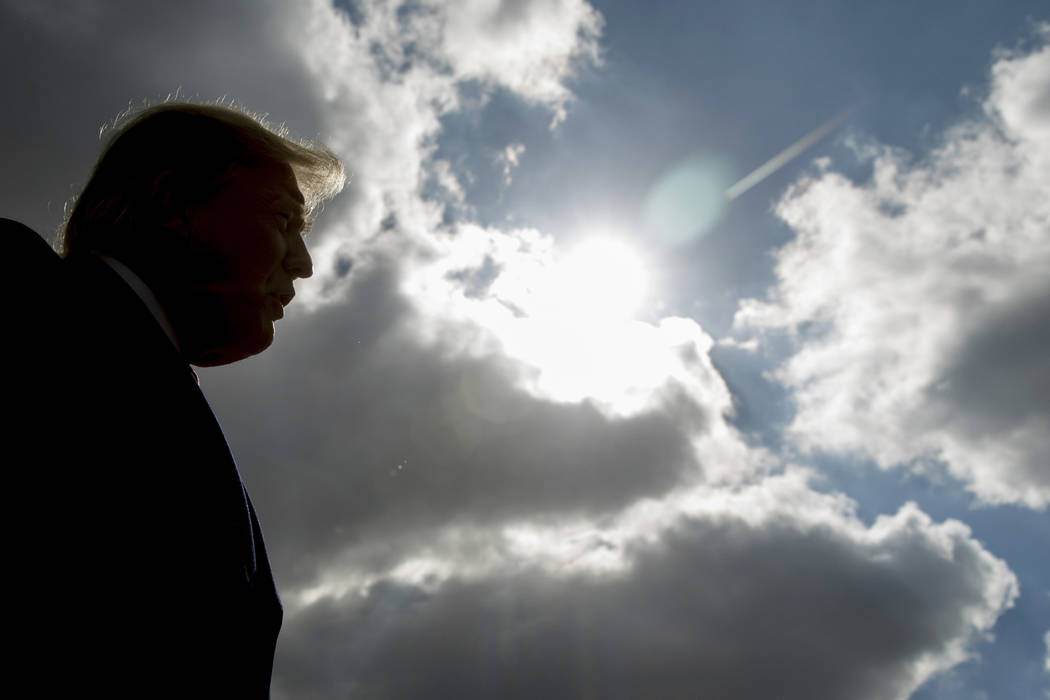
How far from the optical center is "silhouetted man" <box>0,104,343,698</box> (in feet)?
6.55

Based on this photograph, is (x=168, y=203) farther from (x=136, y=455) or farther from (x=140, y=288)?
(x=136, y=455)

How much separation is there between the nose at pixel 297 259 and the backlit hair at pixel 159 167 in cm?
54

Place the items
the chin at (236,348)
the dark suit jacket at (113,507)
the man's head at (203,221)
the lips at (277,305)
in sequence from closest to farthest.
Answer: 1. the dark suit jacket at (113,507)
2. the man's head at (203,221)
3. the chin at (236,348)
4. the lips at (277,305)

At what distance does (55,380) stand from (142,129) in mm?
2461

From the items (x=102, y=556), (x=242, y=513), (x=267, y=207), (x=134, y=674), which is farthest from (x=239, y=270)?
(x=134, y=674)

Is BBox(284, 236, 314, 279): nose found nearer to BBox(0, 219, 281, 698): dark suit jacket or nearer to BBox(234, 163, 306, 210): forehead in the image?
BBox(234, 163, 306, 210): forehead

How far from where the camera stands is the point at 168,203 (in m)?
3.59

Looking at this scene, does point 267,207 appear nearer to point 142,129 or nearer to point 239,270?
point 239,270

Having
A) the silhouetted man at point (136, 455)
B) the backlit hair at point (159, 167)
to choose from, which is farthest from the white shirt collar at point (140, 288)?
the backlit hair at point (159, 167)

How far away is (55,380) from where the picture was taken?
221cm

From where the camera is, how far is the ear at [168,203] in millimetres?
3561

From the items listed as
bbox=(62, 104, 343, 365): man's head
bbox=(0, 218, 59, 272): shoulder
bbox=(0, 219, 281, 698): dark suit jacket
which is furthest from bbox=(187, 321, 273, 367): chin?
bbox=(0, 218, 59, 272): shoulder

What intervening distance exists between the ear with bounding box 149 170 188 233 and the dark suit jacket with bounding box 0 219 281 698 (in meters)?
0.74

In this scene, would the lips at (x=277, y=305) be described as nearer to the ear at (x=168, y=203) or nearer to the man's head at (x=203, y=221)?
the man's head at (x=203, y=221)
